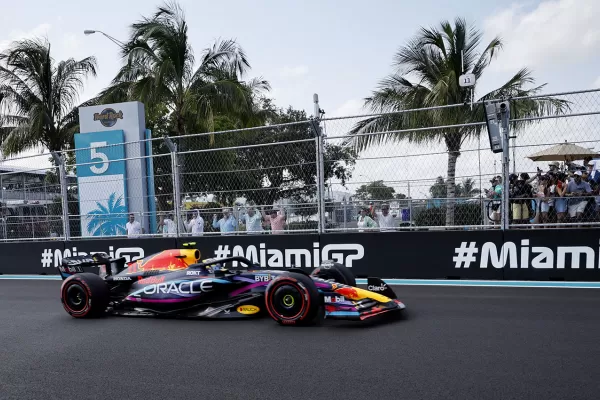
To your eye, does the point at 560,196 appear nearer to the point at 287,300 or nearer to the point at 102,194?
the point at 287,300

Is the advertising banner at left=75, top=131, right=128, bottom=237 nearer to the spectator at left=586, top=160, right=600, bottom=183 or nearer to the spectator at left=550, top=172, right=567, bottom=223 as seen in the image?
the spectator at left=550, top=172, right=567, bottom=223

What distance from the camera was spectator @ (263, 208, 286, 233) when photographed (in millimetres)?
10945

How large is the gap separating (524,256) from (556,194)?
110 cm

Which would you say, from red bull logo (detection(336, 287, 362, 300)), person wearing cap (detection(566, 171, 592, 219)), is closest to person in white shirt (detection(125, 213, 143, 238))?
red bull logo (detection(336, 287, 362, 300))

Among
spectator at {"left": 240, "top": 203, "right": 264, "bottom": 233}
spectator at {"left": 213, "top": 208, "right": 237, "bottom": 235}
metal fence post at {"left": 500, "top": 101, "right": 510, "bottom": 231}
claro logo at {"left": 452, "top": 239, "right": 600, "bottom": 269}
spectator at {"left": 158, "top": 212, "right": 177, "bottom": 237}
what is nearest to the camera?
claro logo at {"left": 452, "top": 239, "right": 600, "bottom": 269}

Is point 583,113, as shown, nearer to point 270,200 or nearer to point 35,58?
point 270,200

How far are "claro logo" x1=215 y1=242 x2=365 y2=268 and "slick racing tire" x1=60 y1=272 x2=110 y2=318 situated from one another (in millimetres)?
4018

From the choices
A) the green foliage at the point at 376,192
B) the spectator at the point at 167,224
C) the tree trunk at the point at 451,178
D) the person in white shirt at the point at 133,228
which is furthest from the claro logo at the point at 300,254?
the person in white shirt at the point at 133,228

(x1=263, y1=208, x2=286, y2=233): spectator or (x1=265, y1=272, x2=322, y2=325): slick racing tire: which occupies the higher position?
(x1=263, y1=208, x2=286, y2=233): spectator

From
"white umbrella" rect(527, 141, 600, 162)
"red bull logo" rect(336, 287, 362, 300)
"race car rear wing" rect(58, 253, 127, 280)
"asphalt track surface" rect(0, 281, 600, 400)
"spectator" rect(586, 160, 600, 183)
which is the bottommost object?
"asphalt track surface" rect(0, 281, 600, 400)

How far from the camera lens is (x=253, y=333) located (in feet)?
19.8

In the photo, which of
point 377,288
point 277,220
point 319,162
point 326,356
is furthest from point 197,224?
point 326,356

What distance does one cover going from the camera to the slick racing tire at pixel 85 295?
7.18m

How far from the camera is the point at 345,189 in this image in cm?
1012
